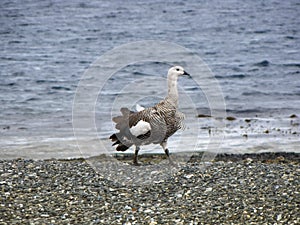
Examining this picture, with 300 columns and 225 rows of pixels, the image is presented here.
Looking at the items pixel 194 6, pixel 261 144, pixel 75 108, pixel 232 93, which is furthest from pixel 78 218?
pixel 194 6

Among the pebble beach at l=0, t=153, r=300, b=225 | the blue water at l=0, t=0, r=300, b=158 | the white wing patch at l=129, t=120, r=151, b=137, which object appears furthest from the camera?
the blue water at l=0, t=0, r=300, b=158

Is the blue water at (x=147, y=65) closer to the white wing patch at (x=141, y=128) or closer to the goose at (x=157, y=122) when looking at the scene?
the goose at (x=157, y=122)

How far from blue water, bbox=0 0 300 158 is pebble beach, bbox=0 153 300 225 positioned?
556cm

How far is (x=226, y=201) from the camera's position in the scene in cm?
976

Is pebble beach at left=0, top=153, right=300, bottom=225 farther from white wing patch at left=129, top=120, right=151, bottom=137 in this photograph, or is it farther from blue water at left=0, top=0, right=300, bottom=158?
blue water at left=0, top=0, right=300, bottom=158

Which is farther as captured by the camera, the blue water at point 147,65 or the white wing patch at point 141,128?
the blue water at point 147,65

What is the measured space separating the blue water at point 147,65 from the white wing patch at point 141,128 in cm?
602

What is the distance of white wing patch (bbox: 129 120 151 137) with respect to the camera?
11188mm

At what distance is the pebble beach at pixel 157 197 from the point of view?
30.2 ft

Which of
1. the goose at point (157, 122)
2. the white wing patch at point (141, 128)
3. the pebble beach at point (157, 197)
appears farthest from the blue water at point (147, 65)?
the white wing patch at point (141, 128)

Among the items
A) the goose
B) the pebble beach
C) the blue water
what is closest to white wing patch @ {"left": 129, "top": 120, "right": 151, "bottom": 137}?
the goose

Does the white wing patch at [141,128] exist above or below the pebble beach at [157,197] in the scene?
above

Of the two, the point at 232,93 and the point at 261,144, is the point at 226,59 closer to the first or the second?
the point at 232,93

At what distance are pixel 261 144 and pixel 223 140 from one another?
1.17 meters
